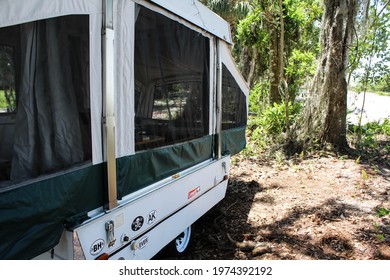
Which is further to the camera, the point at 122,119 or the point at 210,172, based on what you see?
the point at 210,172

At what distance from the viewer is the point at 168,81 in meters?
2.85

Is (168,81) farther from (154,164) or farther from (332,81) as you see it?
(332,81)

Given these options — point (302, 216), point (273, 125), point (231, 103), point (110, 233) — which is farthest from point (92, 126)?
point (273, 125)

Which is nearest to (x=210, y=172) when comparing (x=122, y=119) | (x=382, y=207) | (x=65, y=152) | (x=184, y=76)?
(x=184, y=76)

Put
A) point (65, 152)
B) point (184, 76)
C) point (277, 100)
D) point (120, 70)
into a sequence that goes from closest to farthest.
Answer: point (65, 152)
point (120, 70)
point (184, 76)
point (277, 100)

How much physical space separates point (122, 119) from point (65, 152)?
479 mm

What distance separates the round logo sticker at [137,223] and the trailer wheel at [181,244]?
819 millimetres

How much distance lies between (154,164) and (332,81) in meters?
5.79

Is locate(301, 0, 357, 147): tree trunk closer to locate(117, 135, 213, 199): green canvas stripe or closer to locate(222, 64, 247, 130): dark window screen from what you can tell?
locate(222, 64, 247, 130): dark window screen

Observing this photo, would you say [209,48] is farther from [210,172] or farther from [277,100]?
[277,100]

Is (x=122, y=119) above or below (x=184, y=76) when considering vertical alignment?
below

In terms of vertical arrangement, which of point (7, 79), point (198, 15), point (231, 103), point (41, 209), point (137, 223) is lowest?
point (137, 223)

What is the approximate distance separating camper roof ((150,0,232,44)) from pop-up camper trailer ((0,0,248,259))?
0.02m

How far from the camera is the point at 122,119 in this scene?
2.24 metres
